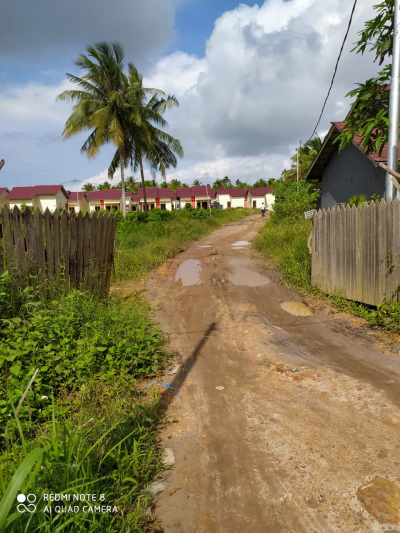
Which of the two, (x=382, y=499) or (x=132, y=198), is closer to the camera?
(x=382, y=499)

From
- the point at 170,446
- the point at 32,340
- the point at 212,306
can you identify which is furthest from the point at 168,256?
the point at 170,446

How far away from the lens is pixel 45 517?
1812mm

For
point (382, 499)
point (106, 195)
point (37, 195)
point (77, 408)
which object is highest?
point (106, 195)

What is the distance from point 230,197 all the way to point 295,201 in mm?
54444

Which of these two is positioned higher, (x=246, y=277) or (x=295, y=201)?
(x=295, y=201)

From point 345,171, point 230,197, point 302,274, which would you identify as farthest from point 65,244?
point 230,197

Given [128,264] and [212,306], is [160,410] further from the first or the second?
[128,264]

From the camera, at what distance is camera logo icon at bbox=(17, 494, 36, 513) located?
5.76 feet

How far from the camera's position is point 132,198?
2466 inches

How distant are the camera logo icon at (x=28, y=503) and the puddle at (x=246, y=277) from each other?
6.85 metres

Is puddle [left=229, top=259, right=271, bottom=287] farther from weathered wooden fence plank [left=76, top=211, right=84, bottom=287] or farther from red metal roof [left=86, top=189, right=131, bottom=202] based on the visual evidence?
red metal roof [left=86, top=189, right=131, bottom=202]

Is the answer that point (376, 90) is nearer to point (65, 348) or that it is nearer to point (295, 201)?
point (65, 348)

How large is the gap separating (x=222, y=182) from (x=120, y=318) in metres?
87.8

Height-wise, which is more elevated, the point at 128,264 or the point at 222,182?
the point at 222,182
